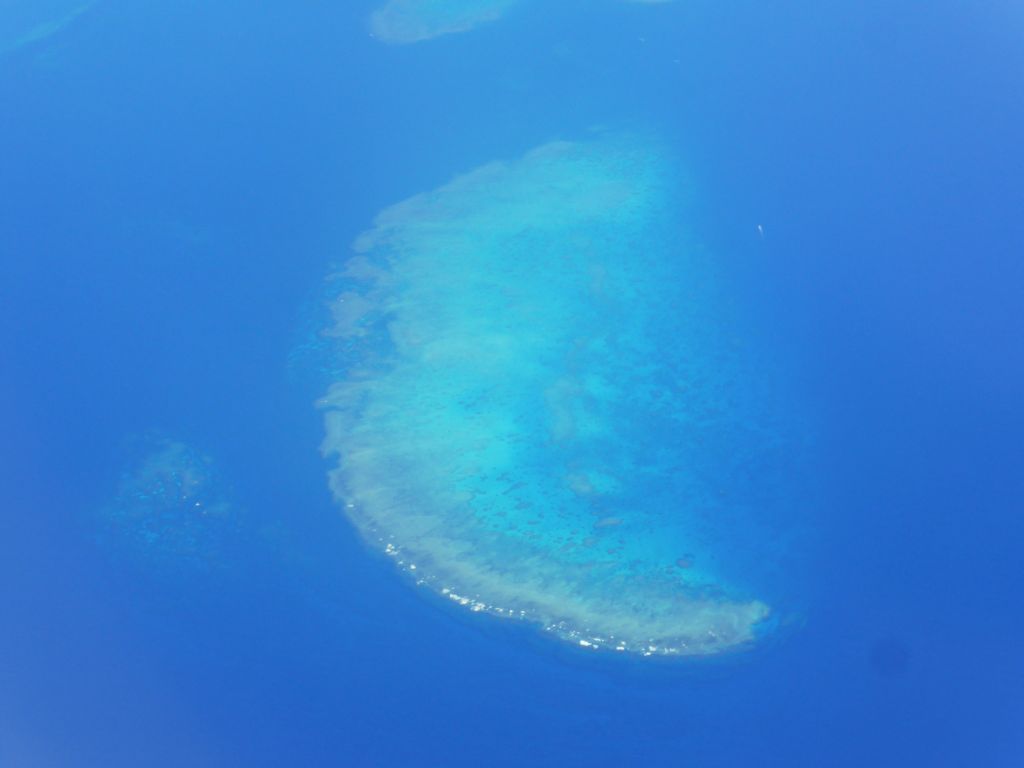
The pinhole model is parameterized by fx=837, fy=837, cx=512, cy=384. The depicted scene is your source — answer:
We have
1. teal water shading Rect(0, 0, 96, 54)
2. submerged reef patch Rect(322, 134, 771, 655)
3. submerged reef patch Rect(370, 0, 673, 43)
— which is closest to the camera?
submerged reef patch Rect(322, 134, 771, 655)

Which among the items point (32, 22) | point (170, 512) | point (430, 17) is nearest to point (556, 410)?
point (170, 512)

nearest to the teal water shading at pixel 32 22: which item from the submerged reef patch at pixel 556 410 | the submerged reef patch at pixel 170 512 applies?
the submerged reef patch at pixel 556 410

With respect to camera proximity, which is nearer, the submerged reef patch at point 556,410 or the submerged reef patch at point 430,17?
the submerged reef patch at point 556,410

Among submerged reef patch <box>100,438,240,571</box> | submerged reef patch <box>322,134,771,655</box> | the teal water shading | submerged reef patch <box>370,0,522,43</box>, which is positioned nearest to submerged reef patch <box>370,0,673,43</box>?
submerged reef patch <box>370,0,522,43</box>

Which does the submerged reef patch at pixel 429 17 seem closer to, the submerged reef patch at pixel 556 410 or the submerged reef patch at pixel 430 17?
the submerged reef patch at pixel 430 17

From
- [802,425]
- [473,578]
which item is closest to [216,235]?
[473,578]

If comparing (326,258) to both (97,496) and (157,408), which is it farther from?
(97,496)

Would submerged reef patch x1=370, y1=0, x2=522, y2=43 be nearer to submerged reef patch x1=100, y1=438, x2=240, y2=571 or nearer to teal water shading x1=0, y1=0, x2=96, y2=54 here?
teal water shading x1=0, y1=0, x2=96, y2=54

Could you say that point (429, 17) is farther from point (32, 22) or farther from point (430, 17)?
point (32, 22)

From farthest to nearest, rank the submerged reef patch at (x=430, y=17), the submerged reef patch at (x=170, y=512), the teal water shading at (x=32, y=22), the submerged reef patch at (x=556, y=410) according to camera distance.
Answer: the submerged reef patch at (x=430, y=17) < the teal water shading at (x=32, y=22) < the submerged reef patch at (x=170, y=512) < the submerged reef patch at (x=556, y=410)
